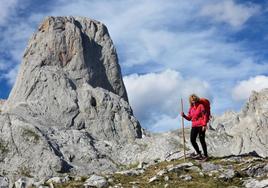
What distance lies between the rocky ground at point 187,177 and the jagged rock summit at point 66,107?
3015 inches

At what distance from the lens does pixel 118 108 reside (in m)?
132

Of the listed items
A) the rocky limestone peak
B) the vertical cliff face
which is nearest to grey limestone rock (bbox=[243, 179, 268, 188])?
the rocky limestone peak

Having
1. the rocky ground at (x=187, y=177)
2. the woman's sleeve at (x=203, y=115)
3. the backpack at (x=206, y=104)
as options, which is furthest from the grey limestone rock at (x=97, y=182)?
the backpack at (x=206, y=104)

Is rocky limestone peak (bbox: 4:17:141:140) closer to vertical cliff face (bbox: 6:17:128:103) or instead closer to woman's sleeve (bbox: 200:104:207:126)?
vertical cliff face (bbox: 6:17:128:103)

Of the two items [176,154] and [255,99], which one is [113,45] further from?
[176,154]

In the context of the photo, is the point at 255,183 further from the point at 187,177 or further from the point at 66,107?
the point at 66,107

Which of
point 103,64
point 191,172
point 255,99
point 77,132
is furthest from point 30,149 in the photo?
point 255,99

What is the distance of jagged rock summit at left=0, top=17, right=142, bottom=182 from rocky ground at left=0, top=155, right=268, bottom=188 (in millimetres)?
76590

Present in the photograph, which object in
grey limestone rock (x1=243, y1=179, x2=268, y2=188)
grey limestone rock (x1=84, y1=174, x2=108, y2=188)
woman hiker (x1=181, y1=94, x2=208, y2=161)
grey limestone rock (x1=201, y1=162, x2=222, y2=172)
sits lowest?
grey limestone rock (x1=243, y1=179, x2=268, y2=188)

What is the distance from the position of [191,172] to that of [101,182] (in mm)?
4560

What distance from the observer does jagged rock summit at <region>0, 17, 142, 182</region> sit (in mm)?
106688

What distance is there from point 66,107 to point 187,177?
10629 cm

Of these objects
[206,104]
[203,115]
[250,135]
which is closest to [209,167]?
[203,115]

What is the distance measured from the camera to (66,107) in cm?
12769
